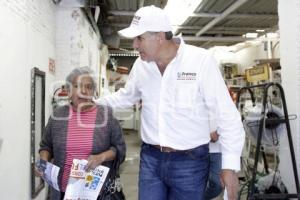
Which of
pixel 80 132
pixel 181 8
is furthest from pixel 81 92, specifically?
pixel 181 8

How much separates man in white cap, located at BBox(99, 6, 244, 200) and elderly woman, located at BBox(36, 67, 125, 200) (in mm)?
412

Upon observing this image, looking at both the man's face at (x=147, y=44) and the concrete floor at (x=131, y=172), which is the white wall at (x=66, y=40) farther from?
the man's face at (x=147, y=44)

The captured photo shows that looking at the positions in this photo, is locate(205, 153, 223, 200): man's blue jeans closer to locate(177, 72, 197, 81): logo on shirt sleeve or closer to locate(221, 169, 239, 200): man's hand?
locate(221, 169, 239, 200): man's hand

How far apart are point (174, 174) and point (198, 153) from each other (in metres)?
0.17

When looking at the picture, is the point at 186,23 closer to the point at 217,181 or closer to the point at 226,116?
the point at 217,181

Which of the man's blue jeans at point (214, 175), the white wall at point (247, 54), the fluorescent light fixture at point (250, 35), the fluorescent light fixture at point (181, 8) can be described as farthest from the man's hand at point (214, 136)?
the fluorescent light fixture at point (250, 35)

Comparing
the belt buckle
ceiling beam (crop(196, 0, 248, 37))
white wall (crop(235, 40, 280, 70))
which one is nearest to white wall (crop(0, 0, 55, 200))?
the belt buckle

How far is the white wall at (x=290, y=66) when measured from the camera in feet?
10.2

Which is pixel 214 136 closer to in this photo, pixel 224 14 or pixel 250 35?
pixel 224 14

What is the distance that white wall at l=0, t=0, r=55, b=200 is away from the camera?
2.47 meters

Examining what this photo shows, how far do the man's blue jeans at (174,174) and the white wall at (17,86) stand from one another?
43.7 inches

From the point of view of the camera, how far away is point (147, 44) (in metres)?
1.80

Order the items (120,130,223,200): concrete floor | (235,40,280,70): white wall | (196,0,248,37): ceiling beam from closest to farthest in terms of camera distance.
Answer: (120,130,223,200): concrete floor, (196,0,248,37): ceiling beam, (235,40,280,70): white wall

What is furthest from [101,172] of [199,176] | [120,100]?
[199,176]
